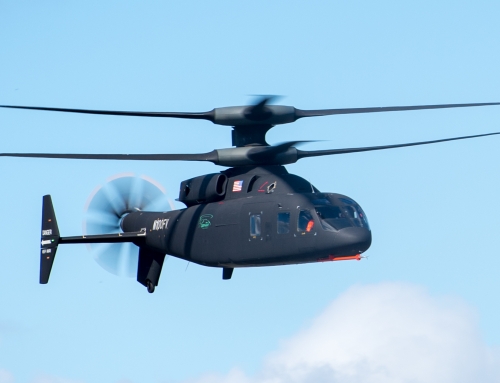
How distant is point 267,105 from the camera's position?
109ft

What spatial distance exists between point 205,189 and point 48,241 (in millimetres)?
7303

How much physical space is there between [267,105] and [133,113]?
14.5ft

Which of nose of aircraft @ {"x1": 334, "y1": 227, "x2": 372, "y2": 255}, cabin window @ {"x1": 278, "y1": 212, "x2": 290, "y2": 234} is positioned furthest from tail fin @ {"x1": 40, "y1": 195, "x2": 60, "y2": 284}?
nose of aircraft @ {"x1": 334, "y1": 227, "x2": 372, "y2": 255}

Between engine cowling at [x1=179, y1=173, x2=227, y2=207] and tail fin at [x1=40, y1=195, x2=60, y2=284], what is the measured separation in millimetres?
5937

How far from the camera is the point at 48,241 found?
38656 millimetres

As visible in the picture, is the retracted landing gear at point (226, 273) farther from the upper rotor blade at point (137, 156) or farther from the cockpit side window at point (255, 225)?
the upper rotor blade at point (137, 156)

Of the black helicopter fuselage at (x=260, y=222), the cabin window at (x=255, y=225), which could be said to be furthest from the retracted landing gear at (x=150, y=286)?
the cabin window at (x=255, y=225)

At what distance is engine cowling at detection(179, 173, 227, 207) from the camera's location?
35.2m

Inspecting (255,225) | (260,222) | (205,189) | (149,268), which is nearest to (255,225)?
(255,225)

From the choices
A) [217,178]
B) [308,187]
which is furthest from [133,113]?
[308,187]

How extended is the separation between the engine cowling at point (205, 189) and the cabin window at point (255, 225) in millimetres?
2355

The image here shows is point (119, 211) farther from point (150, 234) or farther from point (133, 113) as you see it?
point (133, 113)

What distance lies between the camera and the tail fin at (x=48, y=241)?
38219mm

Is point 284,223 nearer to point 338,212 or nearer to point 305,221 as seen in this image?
point 305,221
